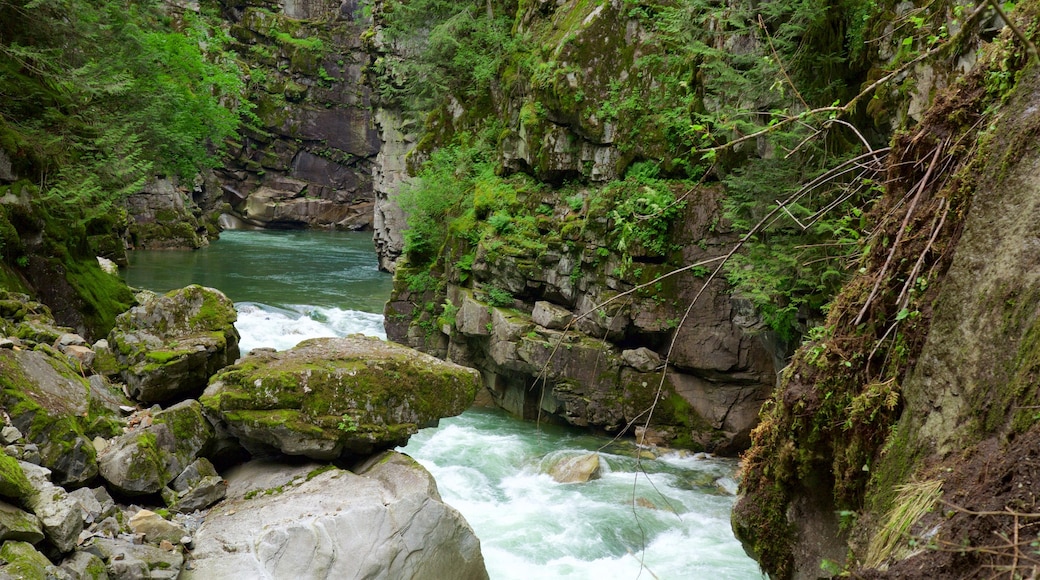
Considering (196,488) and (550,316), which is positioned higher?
(550,316)

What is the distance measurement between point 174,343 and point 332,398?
1.99 meters

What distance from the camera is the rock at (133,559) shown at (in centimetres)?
461

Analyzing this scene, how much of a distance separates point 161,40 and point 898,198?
103ft

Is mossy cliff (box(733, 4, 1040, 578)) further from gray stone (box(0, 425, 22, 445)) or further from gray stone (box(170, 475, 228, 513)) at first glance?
gray stone (box(0, 425, 22, 445))

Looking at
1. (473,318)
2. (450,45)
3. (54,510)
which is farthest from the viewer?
(450,45)

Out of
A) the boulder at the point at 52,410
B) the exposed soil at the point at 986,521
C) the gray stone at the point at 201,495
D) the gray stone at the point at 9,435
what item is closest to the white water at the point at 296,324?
the boulder at the point at 52,410

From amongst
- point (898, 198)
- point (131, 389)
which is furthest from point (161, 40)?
point (898, 198)

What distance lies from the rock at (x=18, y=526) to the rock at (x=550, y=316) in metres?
9.57

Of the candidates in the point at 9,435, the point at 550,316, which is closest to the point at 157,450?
the point at 9,435

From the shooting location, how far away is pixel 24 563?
4.02 meters

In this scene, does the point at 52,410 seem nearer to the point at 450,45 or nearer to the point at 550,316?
the point at 550,316

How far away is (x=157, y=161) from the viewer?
22406 millimetres

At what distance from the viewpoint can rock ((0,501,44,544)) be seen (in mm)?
4199

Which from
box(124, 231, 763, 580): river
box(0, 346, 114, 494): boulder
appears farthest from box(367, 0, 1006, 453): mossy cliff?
box(0, 346, 114, 494): boulder
